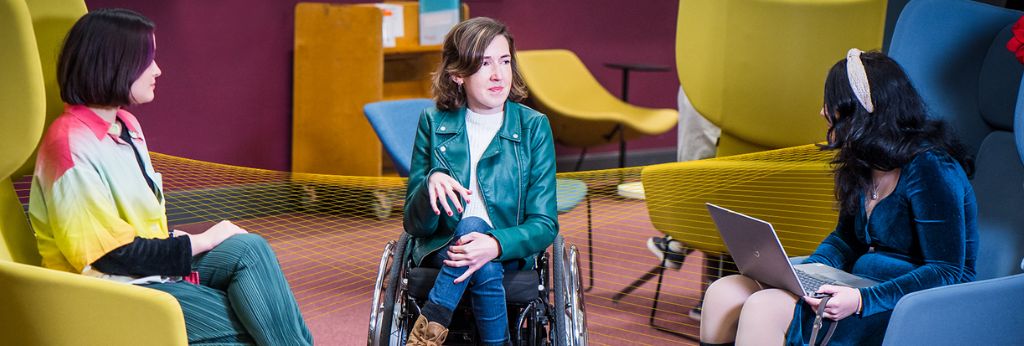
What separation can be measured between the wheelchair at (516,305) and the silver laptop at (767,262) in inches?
13.7

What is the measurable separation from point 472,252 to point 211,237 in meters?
0.55

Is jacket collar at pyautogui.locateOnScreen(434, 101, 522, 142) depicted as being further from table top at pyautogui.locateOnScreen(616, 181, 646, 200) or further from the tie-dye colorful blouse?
table top at pyautogui.locateOnScreen(616, 181, 646, 200)

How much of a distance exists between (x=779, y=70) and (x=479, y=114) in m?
1.16

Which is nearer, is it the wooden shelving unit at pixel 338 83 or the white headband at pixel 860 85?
the white headband at pixel 860 85

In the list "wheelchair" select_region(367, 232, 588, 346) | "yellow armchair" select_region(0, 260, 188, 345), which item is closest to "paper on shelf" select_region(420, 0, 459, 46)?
"wheelchair" select_region(367, 232, 588, 346)

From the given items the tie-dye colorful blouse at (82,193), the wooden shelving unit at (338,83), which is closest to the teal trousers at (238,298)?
the tie-dye colorful blouse at (82,193)

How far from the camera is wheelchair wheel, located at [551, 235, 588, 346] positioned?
2074 mm

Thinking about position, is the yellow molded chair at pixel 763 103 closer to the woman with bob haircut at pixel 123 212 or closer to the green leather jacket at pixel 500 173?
the green leather jacket at pixel 500 173

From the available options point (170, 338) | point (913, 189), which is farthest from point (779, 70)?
point (170, 338)

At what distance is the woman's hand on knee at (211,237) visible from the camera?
→ 6.85ft

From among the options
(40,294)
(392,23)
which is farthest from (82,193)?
(392,23)

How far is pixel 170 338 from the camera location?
1673 millimetres

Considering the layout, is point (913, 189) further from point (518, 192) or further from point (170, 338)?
point (170, 338)

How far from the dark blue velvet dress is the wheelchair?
449 mm
